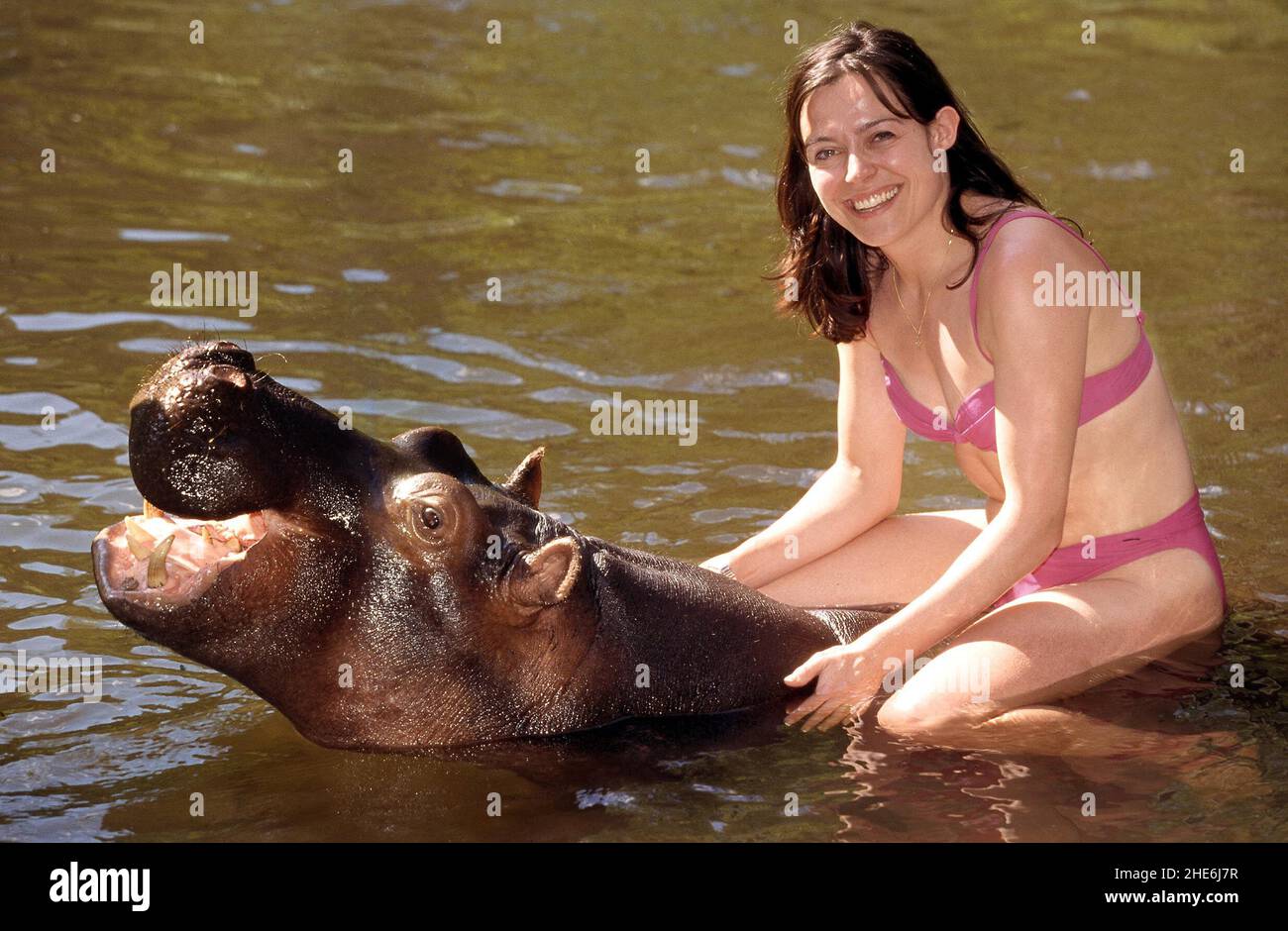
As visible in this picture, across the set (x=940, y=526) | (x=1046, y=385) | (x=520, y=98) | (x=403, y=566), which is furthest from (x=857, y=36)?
(x=520, y=98)

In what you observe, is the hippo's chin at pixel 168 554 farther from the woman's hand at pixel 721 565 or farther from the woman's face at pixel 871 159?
the woman's face at pixel 871 159

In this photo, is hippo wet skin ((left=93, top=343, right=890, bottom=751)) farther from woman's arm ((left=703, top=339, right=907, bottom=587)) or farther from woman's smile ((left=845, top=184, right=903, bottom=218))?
woman's smile ((left=845, top=184, right=903, bottom=218))

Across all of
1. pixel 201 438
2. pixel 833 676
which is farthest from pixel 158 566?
pixel 833 676

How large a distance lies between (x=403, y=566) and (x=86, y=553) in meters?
2.56

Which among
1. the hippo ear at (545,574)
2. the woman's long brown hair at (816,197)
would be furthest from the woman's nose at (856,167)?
the hippo ear at (545,574)

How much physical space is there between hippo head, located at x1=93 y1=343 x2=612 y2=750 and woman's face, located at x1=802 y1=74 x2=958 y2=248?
4.91 feet

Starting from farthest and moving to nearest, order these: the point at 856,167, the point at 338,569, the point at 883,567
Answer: the point at 883,567
the point at 856,167
the point at 338,569

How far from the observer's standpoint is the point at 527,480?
17.4 feet

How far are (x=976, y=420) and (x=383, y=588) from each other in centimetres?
206

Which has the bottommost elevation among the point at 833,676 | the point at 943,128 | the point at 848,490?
the point at 833,676

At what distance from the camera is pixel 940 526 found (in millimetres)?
6398

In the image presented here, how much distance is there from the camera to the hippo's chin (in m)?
4.49

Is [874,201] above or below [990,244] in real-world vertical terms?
above

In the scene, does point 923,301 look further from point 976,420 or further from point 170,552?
point 170,552
